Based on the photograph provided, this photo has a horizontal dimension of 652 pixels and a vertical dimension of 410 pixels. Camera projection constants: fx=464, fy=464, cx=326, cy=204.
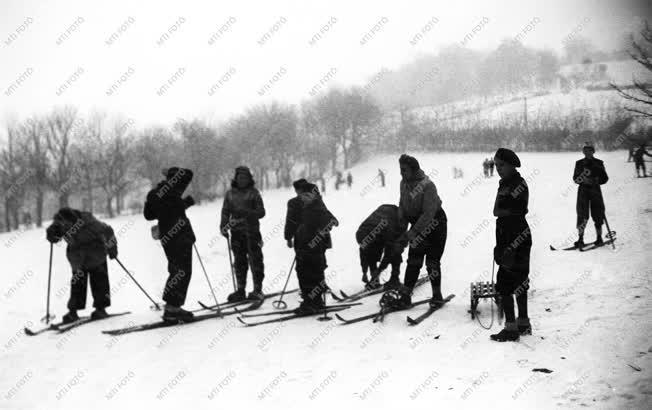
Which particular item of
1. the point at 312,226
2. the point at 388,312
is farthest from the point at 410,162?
the point at 388,312

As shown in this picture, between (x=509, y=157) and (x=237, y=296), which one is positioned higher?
(x=509, y=157)

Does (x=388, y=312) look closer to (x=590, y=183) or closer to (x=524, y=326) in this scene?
(x=524, y=326)

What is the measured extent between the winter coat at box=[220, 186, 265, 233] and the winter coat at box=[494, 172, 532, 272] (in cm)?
413

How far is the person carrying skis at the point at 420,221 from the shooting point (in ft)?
19.2

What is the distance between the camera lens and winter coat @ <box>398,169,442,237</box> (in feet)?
19.1

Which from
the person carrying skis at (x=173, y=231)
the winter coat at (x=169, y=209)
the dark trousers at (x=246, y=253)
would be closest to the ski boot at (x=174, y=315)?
the person carrying skis at (x=173, y=231)

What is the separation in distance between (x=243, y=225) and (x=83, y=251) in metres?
2.52

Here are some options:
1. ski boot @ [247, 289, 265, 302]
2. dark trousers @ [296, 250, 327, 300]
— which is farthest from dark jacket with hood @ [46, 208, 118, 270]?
dark trousers @ [296, 250, 327, 300]

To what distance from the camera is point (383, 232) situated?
8.23 meters

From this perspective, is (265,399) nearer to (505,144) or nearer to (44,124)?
(505,144)

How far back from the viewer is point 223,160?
58719 mm

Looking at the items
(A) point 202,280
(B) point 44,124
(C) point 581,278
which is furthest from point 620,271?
(B) point 44,124

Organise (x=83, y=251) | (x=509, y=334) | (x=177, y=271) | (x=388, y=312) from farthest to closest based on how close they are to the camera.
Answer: (x=83, y=251)
(x=177, y=271)
(x=388, y=312)
(x=509, y=334)

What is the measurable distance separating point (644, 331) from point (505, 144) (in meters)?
35.9
